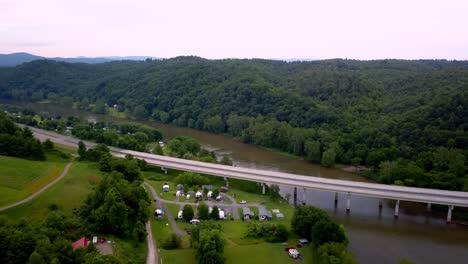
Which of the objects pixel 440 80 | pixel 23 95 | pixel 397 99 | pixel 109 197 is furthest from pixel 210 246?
pixel 23 95

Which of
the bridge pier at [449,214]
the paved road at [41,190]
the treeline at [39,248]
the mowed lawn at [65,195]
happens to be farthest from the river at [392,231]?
the paved road at [41,190]

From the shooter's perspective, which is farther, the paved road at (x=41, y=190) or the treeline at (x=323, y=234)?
the paved road at (x=41, y=190)

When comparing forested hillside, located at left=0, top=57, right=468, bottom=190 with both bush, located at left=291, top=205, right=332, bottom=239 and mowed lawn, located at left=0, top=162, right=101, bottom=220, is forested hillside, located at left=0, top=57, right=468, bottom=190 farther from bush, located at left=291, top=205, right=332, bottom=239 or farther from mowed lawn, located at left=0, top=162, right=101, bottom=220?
mowed lawn, located at left=0, top=162, right=101, bottom=220

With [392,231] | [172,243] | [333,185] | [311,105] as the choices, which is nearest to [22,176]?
[172,243]

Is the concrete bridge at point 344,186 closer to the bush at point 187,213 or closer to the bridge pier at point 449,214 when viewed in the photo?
the bridge pier at point 449,214

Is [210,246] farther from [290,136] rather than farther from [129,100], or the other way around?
[129,100]

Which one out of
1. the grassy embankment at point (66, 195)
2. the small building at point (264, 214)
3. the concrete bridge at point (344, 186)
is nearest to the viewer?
the grassy embankment at point (66, 195)

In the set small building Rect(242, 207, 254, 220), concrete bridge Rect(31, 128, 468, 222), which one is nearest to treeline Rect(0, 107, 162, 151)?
concrete bridge Rect(31, 128, 468, 222)
